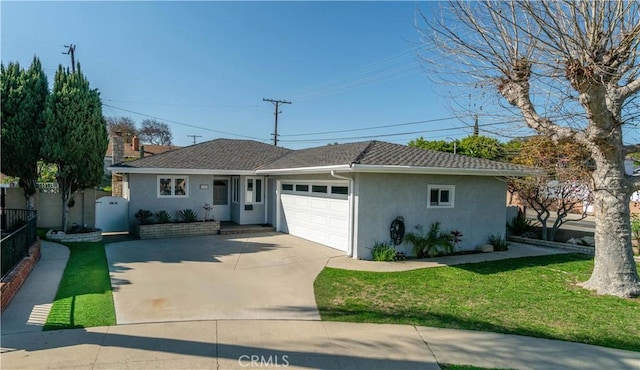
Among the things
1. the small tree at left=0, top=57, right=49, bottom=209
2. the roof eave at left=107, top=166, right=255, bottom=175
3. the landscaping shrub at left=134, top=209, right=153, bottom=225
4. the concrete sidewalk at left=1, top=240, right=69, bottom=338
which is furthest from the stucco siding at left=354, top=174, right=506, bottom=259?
the small tree at left=0, top=57, right=49, bottom=209

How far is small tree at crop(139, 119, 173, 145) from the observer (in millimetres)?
53747

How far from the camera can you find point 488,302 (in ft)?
21.8

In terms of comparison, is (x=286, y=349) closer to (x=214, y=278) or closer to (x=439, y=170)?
(x=214, y=278)

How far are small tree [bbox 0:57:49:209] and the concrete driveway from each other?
381 cm

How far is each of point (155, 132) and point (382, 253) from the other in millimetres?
52048

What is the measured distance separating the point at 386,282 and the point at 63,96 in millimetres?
10838

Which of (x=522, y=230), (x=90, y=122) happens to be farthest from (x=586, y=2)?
(x=90, y=122)

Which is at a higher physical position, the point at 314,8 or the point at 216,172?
the point at 314,8

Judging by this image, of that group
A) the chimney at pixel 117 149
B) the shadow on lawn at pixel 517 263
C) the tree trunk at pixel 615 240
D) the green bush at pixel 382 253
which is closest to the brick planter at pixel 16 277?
the green bush at pixel 382 253

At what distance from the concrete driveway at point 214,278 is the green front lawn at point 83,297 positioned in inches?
7.1

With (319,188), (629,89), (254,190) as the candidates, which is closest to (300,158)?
(254,190)

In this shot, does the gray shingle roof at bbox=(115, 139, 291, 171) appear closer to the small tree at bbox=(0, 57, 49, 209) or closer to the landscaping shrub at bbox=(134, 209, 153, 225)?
the landscaping shrub at bbox=(134, 209, 153, 225)

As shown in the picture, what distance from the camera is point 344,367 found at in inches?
164

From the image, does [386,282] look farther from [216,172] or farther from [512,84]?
[216,172]
